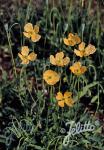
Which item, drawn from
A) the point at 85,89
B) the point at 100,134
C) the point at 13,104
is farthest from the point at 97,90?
the point at 13,104

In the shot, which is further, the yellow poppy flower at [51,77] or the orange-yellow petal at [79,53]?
the orange-yellow petal at [79,53]

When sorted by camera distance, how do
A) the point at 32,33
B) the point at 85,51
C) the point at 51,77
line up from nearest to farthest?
the point at 51,77 → the point at 85,51 → the point at 32,33

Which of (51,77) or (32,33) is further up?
(32,33)

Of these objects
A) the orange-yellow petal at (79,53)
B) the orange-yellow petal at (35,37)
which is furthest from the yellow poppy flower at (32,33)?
the orange-yellow petal at (79,53)

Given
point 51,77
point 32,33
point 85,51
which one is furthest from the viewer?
point 32,33

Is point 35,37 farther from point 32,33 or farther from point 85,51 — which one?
point 85,51

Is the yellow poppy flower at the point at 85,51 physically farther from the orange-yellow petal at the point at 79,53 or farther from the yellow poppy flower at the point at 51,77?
the yellow poppy flower at the point at 51,77

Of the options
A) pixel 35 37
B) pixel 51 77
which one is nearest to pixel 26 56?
pixel 35 37

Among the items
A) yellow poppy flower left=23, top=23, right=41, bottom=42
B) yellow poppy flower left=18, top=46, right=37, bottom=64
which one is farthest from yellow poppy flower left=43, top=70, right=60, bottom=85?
yellow poppy flower left=23, top=23, right=41, bottom=42

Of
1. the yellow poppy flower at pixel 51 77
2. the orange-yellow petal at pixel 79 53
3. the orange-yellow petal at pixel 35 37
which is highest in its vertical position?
the orange-yellow petal at pixel 35 37

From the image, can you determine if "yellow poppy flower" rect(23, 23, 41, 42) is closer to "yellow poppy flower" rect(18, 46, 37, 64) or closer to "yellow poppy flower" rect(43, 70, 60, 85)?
"yellow poppy flower" rect(18, 46, 37, 64)

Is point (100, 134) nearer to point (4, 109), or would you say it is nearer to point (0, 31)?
point (4, 109)
